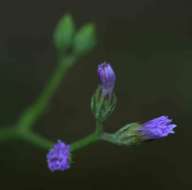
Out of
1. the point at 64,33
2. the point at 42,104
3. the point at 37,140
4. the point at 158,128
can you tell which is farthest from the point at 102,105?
the point at 42,104

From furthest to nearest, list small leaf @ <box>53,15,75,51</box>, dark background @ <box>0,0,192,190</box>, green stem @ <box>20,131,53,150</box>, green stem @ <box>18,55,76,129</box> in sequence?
1. dark background @ <box>0,0,192,190</box>
2. green stem @ <box>18,55,76,129</box>
3. small leaf @ <box>53,15,75,51</box>
4. green stem @ <box>20,131,53,150</box>

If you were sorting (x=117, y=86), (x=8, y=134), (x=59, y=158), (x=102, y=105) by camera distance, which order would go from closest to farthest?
(x=59, y=158)
(x=102, y=105)
(x=8, y=134)
(x=117, y=86)

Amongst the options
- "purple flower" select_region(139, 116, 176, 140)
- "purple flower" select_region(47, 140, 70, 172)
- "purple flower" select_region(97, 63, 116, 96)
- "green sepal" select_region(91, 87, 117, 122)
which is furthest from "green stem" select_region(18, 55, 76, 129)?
"purple flower" select_region(47, 140, 70, 172)

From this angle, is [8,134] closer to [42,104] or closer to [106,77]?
[42,104]

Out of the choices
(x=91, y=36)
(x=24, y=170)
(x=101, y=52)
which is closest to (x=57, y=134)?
(x=24, y=170)

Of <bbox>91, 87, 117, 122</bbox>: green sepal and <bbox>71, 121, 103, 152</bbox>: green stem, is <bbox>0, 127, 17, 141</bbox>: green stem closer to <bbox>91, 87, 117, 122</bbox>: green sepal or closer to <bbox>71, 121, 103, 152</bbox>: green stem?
<bbox>71, 121, 103, 152</bbox>: green stem

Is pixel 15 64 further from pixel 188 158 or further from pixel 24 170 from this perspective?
pixel 188 158
